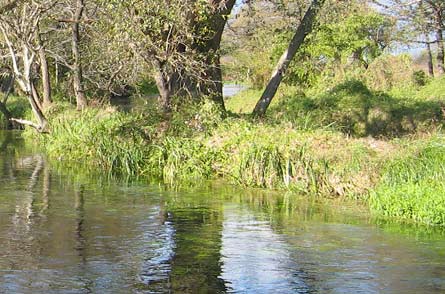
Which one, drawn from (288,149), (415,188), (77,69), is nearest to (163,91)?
(288,149)

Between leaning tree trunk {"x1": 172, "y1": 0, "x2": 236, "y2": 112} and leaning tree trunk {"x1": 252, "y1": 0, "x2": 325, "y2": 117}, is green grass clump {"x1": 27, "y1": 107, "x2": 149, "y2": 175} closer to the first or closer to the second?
leaning tree trunk {"x1": 172, "y1": 0, "x2": 236, "y2": 112}

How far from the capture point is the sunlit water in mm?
10078

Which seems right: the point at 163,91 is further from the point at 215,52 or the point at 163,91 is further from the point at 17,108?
the point at 17,108

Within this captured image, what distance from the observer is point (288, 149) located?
669 inches

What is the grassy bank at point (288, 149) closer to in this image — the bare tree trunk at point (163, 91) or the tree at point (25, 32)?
the bare tree trunk at point (163, 91)

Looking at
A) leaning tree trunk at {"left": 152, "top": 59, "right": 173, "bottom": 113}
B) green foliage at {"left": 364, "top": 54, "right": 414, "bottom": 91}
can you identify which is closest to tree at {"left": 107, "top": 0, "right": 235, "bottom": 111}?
leaning tree trunk at {"left": 152, "top": 59, "right": 173, "bottom": 113}

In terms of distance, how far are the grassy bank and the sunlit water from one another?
25.5 inches

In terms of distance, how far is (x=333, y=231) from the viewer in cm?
1336

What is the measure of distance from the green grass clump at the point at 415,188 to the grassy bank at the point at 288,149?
0.02m

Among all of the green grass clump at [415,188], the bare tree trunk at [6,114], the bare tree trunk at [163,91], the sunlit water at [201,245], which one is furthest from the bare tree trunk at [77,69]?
the green grass clump at [415,188]

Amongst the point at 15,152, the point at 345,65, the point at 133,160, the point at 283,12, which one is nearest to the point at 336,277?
the point at 133,160

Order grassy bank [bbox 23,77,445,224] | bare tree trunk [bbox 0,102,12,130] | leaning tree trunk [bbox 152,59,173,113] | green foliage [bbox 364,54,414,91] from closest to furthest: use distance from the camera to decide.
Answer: grassy bank [bbox 23,77,445,224] → leaning tree trunk [bbox 152,59,173,113] → green foliage [bbox 364,54,414,91] → bare tree trunk [bbox 0,102,12,130]

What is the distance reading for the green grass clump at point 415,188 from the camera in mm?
13636

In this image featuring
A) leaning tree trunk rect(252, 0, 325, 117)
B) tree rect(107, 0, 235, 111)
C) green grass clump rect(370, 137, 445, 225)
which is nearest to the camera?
green grass clump rect(370, 137, 445, 225)
